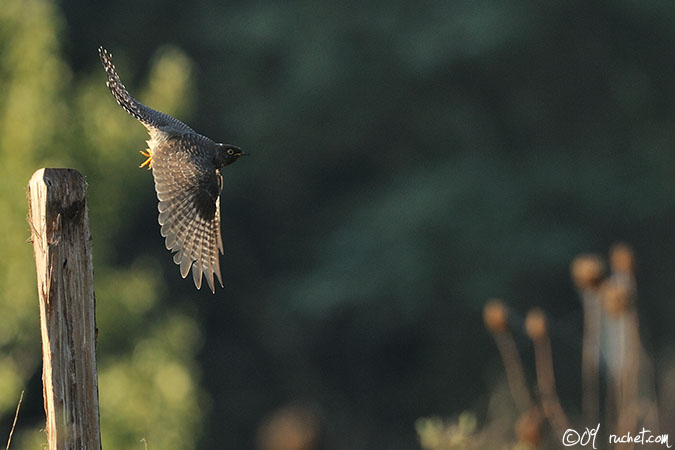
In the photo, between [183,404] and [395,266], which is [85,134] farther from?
[395,266]

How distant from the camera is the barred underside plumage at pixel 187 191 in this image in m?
5.18

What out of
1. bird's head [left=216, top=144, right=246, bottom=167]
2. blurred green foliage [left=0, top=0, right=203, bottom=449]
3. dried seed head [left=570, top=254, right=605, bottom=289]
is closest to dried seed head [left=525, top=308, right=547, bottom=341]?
dried seed head [left=570, top=254, right=605, bottom=289]

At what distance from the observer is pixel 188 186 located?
5395 millimetres

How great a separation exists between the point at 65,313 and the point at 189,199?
1.96 meters

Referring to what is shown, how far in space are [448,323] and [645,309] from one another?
3.15 metres

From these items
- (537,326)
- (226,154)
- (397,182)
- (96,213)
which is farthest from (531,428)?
(397,182)

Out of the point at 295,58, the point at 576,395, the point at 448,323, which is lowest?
the point at 576,395

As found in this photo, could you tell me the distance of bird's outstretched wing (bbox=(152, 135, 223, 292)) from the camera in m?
5.18

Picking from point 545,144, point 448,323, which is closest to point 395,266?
point 448,323

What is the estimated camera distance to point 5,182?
37.0 ft

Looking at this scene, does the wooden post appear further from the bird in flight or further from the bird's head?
the bird's head

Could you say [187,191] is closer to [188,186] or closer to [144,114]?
[188,186]

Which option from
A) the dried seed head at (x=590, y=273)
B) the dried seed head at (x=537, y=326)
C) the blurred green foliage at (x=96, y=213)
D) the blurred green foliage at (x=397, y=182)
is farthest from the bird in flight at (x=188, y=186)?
the blurred green foliage at (x=397, y=182)

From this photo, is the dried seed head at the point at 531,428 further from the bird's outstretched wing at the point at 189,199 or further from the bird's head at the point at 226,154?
the bird's head at the point at 226,154
